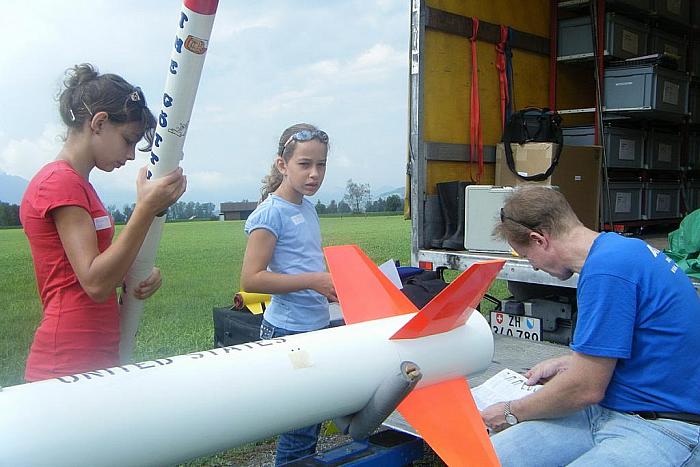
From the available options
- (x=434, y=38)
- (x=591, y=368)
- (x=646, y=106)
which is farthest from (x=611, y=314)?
(x=646, y=106)

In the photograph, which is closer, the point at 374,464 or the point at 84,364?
the point at 84,364

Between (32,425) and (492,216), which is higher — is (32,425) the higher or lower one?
the lower one

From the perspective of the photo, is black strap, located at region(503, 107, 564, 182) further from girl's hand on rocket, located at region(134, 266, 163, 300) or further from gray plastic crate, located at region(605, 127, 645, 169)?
girl's hand on rocket, located at region(134, 266, 163, 300)

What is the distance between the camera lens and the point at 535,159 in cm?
481

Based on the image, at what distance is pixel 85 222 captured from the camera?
157cm

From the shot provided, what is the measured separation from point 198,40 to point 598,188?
4.56m

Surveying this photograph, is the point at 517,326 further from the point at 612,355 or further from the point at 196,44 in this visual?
the point at 196,44

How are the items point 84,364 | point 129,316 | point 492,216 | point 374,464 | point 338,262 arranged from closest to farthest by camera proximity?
point 84,364 → point 129,316 → point 374,464 → point 338,262 → point 492,216

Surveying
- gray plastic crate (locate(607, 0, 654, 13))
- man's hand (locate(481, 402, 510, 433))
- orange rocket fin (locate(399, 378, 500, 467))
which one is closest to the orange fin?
orange rocket fin (locate(399, 378, 500, 467))

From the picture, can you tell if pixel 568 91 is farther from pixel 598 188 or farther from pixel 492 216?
pixel 492 216

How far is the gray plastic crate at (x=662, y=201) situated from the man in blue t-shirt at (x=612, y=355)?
4.60 m

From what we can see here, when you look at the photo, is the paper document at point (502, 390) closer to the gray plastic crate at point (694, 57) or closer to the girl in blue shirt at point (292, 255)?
the girl in blue shirt at point (292, 255)

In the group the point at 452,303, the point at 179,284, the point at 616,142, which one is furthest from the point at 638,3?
the point at 452,303

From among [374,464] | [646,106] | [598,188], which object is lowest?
[374,464]
